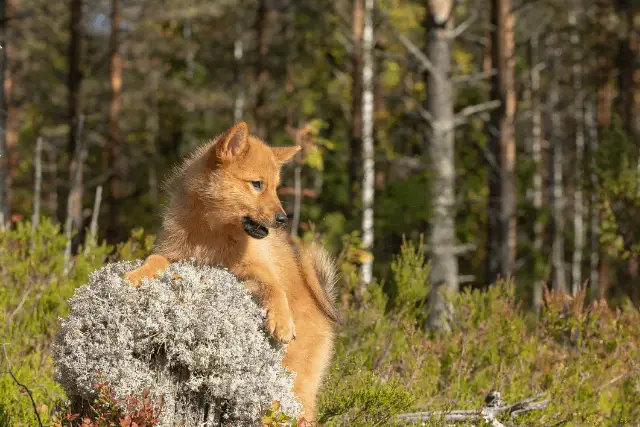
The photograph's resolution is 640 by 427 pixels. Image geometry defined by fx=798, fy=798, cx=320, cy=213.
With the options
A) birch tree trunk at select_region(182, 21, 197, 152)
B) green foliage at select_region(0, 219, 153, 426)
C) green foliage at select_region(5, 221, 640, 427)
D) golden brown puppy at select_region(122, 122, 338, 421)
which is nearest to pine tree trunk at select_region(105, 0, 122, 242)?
birch tree trunk at select_region(182, 21, 197, 152)

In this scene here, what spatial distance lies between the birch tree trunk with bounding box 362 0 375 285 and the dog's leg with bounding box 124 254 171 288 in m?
9.65

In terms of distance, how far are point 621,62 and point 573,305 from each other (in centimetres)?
1572

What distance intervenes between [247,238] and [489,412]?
259 centimetres

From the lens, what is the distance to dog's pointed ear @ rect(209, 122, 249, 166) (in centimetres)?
508

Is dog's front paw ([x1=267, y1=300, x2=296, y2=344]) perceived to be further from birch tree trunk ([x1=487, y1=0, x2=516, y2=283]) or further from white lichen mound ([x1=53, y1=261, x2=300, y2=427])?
birch tree trunk ([x1=487, y1=0, x2=516, y2=283])

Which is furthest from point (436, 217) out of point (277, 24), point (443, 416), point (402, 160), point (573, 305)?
point (277, 24)

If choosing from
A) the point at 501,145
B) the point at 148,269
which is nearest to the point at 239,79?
the point at 501,145

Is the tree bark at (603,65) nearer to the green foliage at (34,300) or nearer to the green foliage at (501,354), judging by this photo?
the green foliage at (501,354)

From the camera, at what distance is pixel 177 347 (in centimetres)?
451

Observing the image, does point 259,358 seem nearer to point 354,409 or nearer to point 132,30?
point 354,409

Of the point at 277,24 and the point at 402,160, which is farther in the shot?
the point at 277,24

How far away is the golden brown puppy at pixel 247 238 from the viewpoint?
16.4ft

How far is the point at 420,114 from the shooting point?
13070mm

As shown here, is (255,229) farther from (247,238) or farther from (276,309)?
(276,309)
